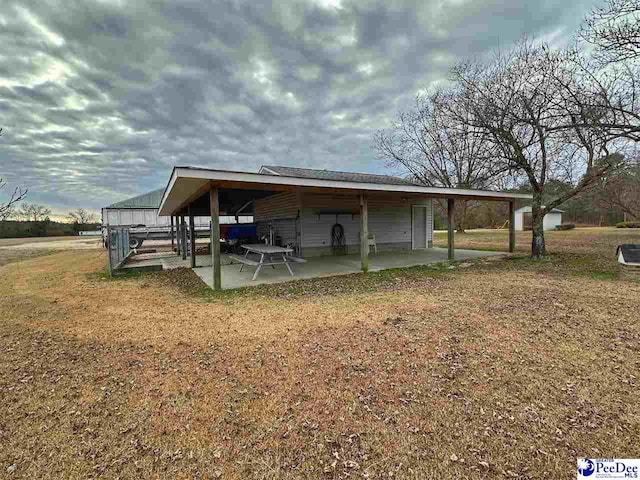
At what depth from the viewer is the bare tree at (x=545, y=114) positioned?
7.53 meters

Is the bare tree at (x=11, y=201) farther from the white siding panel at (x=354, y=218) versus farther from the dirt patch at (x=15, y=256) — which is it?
the dirt patch at (x=15, y=256)

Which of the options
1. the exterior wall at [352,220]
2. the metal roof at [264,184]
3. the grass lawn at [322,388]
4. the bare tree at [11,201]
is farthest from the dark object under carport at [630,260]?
the bare tree at [11,201]

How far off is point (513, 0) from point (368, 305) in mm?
8770

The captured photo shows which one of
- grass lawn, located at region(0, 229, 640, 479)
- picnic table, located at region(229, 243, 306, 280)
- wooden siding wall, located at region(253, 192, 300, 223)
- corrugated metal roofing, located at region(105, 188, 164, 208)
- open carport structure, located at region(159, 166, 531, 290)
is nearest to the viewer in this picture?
grass lawn, located at region(0, 229, 640, 479)

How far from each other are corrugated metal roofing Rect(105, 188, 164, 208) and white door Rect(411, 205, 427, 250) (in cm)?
2171

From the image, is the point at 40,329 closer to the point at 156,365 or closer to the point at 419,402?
the point at 156,365

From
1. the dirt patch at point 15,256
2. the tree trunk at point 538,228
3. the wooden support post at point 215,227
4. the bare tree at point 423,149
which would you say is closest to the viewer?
the wooden support post at point 215,227

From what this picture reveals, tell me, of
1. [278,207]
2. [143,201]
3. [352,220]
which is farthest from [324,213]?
[143,201]

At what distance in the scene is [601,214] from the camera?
1252 inches

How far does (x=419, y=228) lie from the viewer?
13438 millimetres

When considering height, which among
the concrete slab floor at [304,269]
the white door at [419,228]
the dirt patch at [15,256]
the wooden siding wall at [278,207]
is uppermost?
the wooden siding wall at [278,207]

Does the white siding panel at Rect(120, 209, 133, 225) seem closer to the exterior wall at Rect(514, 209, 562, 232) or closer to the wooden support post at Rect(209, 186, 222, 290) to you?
the wooden support post at Rect(209, 186, 222, 290)

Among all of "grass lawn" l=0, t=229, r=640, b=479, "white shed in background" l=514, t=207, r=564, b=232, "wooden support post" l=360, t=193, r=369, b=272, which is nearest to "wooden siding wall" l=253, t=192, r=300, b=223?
"wooden support post" l=360, t=193, r=369, b=272

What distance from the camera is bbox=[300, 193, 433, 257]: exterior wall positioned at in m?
10.6
